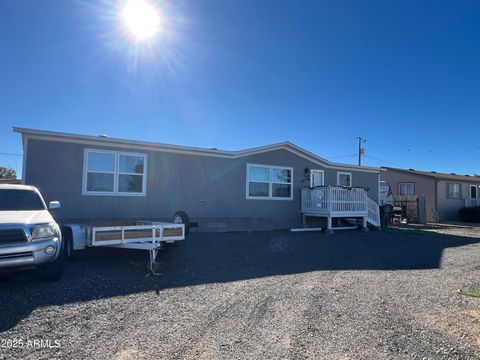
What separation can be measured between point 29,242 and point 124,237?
1.81m

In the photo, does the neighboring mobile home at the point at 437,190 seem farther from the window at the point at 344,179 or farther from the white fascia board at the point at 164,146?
the white fascia board at the point at 164,146

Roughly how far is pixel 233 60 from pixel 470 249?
10.3m

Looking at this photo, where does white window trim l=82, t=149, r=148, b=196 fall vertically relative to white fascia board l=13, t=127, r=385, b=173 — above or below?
below

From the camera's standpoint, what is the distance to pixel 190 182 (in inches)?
515

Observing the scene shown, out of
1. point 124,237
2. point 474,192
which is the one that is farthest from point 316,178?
point 474,192

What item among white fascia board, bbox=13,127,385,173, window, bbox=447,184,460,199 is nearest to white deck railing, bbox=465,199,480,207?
window, bbox=447,184,460,199

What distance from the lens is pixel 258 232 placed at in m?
14.0

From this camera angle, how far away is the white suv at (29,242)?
5.08 meters

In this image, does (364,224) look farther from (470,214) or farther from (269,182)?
(470,214)

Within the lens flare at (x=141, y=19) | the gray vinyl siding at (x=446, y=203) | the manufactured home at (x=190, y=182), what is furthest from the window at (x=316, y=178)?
the gray vinyl siding at (x=446, y=203)

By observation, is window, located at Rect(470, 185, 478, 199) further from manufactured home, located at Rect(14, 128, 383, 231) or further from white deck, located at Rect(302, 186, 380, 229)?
white deck, located at Rect(302, 186, 380, 229)

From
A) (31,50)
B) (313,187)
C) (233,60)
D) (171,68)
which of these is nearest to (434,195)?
(313,187)

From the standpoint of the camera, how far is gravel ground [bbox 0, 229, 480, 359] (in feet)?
11.5

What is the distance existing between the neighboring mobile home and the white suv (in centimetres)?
2617
